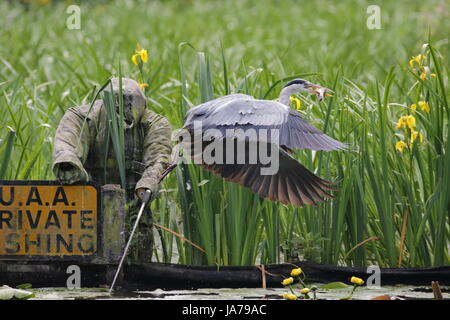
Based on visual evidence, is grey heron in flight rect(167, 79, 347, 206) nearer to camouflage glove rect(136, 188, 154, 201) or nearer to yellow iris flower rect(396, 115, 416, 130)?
camouflage glove rect(136, 188, 154, 201)

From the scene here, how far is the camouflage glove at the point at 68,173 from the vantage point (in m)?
3.15

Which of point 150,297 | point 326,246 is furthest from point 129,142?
point 326,246

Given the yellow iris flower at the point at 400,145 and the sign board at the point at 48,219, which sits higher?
the yellow iris flower at the point at 400,145

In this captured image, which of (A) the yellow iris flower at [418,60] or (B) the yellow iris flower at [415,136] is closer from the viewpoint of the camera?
(B) the yellow iris flower at [415,136]

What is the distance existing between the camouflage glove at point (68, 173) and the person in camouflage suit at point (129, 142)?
117 millimetres

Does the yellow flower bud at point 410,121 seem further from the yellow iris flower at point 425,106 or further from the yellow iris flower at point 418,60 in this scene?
the yellow iris flower at point 418,60

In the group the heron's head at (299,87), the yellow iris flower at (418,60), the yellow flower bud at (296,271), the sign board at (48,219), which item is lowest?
the yellow flower bud at (296,271)

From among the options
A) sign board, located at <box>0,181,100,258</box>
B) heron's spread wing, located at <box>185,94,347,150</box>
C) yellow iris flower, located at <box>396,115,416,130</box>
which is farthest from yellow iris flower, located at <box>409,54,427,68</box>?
sign board, located at <box>0,181,100,258</box>

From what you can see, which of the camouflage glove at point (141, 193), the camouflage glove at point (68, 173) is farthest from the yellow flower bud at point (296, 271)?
the camouflage glove at point (68, 173)

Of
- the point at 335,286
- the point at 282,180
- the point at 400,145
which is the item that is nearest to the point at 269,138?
the point at 282,180

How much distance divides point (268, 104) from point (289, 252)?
86 centimetres

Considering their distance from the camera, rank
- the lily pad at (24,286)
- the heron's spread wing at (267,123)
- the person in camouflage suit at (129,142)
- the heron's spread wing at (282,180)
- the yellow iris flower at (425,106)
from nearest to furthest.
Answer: the heron's spread wing at (267,123) < the heron's spread wing at (282,180) < the lily pad at (24,286) < the person in camouflage suit at (129,142) < the yellow iris flower at (425,106)

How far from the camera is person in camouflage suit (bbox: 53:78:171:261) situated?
335cm
